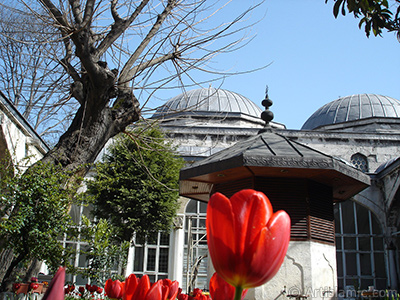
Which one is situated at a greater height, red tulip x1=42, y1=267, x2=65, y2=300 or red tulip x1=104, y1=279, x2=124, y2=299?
red tulip x1=42, y1=267, x2=65, y2=300

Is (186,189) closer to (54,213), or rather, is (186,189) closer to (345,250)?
(54,213)

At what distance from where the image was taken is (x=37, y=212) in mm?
4711

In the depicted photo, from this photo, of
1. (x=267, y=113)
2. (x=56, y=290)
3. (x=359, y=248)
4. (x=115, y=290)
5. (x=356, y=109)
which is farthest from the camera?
(x=356, y=109)

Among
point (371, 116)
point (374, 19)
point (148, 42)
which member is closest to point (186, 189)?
point (148, 42)

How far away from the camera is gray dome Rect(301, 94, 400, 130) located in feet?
84.8

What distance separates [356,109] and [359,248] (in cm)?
1150

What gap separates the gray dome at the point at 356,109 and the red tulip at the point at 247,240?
26668 mm

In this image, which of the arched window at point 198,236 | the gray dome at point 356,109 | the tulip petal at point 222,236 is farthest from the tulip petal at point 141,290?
the gray dome at point 356,109

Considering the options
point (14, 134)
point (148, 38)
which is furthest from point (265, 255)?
point (14, 134)

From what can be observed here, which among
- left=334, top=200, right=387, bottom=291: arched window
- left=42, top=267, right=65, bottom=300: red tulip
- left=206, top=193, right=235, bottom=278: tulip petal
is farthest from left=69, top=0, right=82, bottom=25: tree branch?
left=334, top=200, right=387, bottom=291: arched window

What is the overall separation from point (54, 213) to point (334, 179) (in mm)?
3531

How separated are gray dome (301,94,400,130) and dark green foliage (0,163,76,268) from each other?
24203 millimetres

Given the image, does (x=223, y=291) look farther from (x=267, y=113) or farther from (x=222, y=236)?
(x=267, y=113)

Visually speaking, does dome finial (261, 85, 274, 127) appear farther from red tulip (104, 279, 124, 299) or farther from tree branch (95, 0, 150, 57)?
red tulip (104, 279, 124, 299)
